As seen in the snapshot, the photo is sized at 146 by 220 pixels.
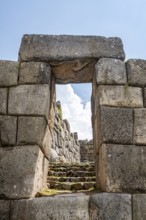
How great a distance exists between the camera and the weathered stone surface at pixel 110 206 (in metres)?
3.05

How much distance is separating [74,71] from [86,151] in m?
9.11

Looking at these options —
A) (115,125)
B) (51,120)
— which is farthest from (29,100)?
(115,125)

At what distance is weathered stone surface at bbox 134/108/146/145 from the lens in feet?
11.4

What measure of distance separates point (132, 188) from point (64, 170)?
9.03 ft

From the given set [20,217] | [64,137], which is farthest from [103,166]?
[64,137]

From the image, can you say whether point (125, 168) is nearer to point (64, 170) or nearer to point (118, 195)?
point (118, 195)

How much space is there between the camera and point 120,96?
3.68 meters

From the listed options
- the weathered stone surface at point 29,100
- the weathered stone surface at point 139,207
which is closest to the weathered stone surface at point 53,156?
the weathered stone surface at point 29,100

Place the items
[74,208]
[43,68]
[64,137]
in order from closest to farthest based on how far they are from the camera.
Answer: [74,208] < [43,68] < [64,137]

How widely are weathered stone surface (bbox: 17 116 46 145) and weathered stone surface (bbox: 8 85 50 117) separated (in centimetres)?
10

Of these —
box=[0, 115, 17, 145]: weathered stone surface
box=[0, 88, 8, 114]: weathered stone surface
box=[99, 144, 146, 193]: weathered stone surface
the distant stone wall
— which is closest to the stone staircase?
box=[99, 144, 146, 193]: weathered stone surface

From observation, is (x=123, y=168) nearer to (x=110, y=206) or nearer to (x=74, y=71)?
(x=110, y=206)

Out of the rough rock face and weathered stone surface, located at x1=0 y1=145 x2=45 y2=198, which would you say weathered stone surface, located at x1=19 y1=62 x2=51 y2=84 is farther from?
the rough rock face

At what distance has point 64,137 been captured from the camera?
359 inches
